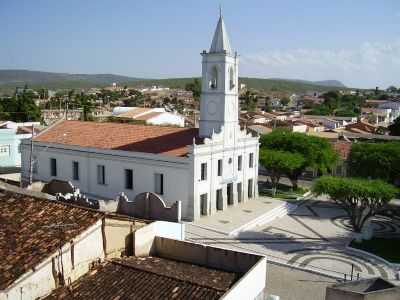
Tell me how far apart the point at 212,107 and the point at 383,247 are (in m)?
16.2

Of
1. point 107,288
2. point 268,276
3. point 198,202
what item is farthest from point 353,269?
point 107,288

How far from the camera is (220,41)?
3500 cm

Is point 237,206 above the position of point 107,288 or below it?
below

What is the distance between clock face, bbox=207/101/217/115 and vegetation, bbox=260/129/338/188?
10077 mm

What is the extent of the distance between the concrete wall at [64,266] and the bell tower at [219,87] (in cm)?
2125

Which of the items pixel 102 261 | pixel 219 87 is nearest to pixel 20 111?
pixel 219 87

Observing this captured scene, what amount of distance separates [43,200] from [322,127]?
233 feet

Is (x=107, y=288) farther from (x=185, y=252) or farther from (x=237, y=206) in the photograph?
(x=237, y=206)

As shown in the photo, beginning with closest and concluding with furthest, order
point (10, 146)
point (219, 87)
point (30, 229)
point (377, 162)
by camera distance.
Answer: point (30, 229) → point (219, 87) → point (377, 162) → point (10, 146)

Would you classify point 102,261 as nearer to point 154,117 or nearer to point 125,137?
point 125,137

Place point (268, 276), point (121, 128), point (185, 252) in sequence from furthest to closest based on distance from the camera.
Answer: point (121, 128)
point (268, 276)
point (185, 252)

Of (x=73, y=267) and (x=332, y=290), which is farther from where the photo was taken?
(x=73, y=267)

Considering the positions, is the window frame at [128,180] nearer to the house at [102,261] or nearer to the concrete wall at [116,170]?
the concrete wall at [116,170]

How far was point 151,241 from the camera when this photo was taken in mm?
16609
